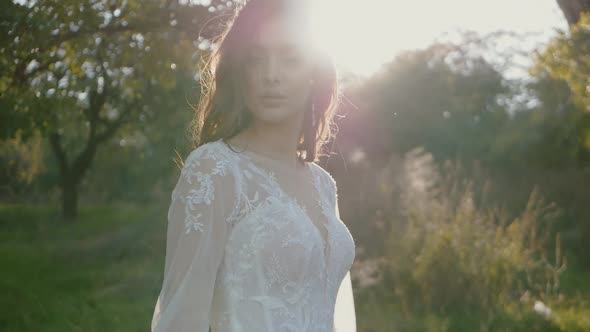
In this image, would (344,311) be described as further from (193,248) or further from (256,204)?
(193,248)

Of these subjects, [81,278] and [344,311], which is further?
[81,278]

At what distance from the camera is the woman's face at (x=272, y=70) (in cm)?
215

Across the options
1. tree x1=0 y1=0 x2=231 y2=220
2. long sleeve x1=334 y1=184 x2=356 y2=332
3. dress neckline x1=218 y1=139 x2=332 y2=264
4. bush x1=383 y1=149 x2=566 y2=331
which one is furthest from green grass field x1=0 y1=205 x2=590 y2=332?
dress neckline x1=218 y1=139 x2=332 y2=264

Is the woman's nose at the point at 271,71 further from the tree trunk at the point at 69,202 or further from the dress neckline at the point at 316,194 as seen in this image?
the tree trunk at the point at 69,202

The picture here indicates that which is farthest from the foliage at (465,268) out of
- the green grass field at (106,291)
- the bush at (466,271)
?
the green grass field at (106,291)

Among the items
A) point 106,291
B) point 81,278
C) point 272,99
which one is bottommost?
point 81,278

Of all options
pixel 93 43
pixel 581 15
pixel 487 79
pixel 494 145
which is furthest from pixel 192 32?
pixel 487 79

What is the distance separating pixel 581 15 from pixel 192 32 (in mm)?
3082

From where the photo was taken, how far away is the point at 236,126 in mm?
2133

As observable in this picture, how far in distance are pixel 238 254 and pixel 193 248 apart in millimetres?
134

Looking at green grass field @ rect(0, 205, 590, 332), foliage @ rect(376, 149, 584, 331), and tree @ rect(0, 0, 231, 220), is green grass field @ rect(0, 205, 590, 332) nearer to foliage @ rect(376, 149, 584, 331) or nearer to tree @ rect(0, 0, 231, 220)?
foliage @ rect(376, 149, 584, 331)

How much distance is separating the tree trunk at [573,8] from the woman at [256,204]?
325 centimetres

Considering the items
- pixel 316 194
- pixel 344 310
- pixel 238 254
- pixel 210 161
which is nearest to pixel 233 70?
pixel 210 161

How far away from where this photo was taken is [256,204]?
197 cm
